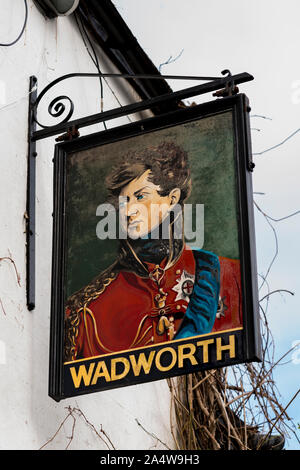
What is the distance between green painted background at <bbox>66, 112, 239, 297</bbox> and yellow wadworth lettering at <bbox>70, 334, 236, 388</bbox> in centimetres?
44

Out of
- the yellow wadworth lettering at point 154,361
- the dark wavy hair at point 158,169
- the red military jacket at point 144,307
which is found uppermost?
the dark wavy hair at point 158,169

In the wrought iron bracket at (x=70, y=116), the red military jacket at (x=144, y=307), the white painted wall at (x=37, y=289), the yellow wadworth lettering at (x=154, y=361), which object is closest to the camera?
the yellow wadworth lettering at (x=154, y=361)

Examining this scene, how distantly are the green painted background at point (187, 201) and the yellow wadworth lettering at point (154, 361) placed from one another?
444mm

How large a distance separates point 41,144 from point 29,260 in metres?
0.82

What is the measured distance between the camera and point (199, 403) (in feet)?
22.0

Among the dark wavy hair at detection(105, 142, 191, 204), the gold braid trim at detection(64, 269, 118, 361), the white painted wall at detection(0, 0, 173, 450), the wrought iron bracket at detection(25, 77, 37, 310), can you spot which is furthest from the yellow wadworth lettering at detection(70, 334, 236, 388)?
the dark wavy hair at detection(105, 142, 191, 204)

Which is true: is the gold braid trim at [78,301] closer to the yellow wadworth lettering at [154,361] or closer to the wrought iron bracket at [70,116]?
the yellow wadworth lettering at [154,361]

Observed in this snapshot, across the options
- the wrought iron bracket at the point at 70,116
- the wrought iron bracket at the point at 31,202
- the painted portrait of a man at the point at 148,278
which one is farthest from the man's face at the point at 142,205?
the wrought iron bracket at the point at 31,202

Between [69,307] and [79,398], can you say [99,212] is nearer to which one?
[69,307]

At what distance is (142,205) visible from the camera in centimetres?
458

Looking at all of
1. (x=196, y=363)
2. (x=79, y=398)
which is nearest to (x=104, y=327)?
(x=196, y=363)

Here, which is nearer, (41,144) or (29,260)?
(29,260)

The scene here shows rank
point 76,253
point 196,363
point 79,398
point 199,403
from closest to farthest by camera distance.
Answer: point 196,363
point 76,253
point 79,398
point 199,403

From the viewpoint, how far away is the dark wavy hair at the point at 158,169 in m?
4.50
